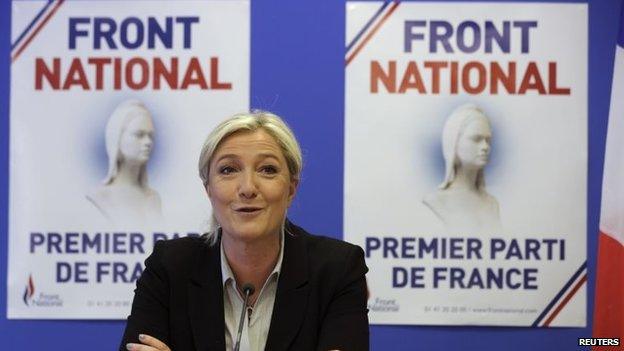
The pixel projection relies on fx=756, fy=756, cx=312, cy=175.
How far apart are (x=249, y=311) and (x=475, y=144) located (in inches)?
54.3

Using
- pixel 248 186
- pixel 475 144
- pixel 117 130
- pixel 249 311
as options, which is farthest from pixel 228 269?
pixel 475 144

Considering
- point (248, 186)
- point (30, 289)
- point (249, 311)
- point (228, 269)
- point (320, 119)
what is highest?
point (320, 119)

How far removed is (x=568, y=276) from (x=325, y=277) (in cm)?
135

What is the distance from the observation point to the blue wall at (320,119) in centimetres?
299

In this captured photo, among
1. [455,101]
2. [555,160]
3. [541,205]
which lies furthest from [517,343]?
[455,101]

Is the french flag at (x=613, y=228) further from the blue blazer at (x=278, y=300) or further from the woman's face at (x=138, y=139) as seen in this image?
the woman's face at (x=138, y=139)

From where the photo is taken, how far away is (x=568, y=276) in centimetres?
297

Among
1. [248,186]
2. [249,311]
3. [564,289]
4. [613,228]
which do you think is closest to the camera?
[248,186]

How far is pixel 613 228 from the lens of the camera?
8.96 feet

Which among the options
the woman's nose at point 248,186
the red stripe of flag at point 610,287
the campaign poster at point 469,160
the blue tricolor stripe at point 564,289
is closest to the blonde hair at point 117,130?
the campaign poster at point 469,160

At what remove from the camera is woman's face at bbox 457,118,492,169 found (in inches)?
118

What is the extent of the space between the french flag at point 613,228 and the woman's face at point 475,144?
46 centimetres

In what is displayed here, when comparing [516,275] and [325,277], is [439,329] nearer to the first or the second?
[516,275]

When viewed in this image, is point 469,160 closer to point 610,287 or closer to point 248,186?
point 610,287
